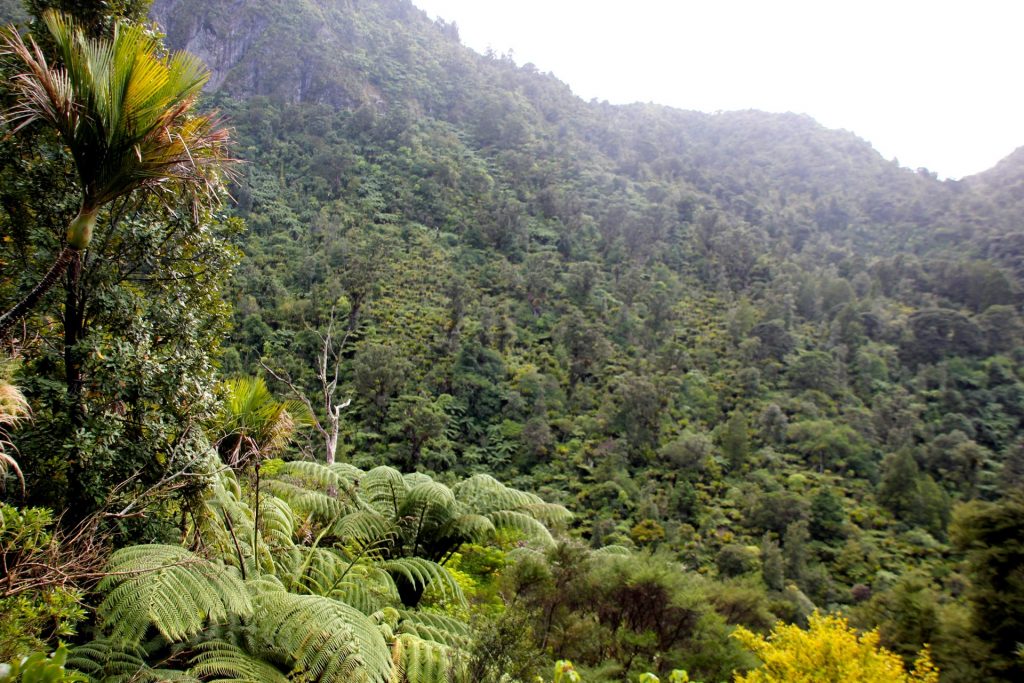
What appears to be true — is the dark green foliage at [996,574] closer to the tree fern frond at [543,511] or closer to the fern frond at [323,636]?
the tree fern frond at [543,511]

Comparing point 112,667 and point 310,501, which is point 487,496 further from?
point 112,667

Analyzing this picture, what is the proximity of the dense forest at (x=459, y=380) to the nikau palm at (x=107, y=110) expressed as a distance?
13 mm

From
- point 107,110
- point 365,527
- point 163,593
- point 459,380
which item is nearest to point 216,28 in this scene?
point 459,380

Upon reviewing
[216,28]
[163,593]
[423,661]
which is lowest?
[423,661]

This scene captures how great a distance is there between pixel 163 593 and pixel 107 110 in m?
2.04

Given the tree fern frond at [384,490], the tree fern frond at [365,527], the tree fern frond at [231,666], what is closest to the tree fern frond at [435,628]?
the tree fern frond at [365,527]

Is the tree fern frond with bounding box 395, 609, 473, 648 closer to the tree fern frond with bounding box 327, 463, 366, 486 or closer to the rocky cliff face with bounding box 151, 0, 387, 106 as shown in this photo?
the tree fern frond with bounding box 327, 463, 366, 486

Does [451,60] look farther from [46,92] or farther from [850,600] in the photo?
[46,92]

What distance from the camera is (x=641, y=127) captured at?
304 feet

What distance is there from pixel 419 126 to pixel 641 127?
44.4 metres

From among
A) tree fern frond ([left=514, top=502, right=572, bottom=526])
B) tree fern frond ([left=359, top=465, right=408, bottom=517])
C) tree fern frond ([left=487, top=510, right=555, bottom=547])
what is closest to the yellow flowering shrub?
tree fern frond ([left=514, top=502, right=572, bottom=526])

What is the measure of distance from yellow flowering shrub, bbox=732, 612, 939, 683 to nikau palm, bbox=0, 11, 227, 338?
24.5ft

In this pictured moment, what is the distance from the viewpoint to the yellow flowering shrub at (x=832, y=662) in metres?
5.92

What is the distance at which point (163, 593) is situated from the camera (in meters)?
2.44
